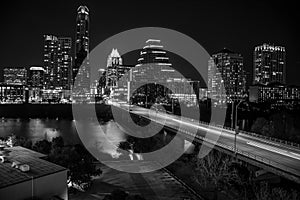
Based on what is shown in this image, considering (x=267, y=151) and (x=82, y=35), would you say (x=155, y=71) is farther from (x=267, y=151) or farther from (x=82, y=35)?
(x=267, y=151)

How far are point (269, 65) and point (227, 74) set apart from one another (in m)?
16.1

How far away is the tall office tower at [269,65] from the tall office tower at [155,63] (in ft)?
98.4

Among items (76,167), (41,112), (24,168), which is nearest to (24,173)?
(24,168)

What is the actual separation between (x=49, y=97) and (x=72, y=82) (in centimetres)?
1385

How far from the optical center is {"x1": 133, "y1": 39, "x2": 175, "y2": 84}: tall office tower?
6800 centimetres

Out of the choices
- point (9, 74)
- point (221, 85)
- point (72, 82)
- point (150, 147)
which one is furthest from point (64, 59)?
point (150, 147)

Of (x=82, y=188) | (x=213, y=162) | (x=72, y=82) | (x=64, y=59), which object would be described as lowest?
(x=82, y=188)

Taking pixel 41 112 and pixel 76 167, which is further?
pixel 41 112

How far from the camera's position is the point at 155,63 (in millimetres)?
67938

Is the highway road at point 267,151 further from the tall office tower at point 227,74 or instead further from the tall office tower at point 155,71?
the tall office tower at point 227,74

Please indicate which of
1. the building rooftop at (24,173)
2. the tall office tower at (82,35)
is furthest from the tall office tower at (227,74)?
the building rooftop at (24,173)

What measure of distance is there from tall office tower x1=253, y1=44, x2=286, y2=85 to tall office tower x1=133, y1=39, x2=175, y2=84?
3000 cm

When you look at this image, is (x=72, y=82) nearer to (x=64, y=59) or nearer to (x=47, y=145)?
(x=64, y=59)

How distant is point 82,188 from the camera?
9.17 metres
